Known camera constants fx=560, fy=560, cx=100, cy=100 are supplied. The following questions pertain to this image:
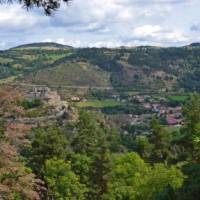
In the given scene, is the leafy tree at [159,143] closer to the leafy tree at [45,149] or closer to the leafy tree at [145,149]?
the leafy tree at [145,149]

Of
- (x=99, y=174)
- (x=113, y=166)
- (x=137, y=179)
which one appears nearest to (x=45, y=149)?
(x=99, y=174)

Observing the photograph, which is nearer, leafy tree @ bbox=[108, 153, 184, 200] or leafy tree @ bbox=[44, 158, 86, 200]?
leafy tree @ bbox=[108, 153, 184, 200]

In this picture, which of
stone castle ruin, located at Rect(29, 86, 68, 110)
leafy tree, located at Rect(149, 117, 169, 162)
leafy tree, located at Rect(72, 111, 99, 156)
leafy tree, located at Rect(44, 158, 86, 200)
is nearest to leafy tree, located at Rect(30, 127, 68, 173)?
leafy tree, located at Rect(44, 158, 86, 200)

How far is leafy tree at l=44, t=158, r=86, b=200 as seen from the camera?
55.8m

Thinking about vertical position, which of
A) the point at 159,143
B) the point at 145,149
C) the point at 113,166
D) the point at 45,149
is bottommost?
the point at 145,149

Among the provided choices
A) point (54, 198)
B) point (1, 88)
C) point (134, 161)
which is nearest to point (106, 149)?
point (134, 161)

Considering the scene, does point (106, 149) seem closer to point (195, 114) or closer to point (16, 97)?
point (195, 114)

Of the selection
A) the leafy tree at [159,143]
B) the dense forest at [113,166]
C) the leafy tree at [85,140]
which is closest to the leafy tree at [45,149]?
the dense forest at [113,166]

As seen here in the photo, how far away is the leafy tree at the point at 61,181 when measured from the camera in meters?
55.8

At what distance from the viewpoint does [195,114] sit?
6469 centimetres

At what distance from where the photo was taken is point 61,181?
184ft

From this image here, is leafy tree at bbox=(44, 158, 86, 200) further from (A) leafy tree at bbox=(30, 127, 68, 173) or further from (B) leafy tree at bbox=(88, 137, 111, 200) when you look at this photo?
(B) leafy tree at bbox=(88, 137, 111, 200)

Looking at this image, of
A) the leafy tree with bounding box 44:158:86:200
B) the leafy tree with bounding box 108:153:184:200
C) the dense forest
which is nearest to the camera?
the dense forest

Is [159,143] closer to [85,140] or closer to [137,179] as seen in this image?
[85,140]
